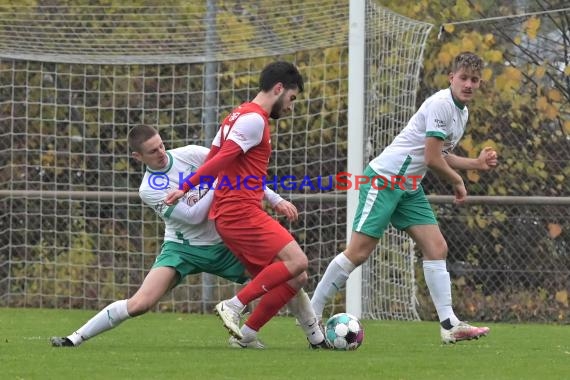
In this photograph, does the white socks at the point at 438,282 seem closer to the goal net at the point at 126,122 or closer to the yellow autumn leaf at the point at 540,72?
the goal net at the point at 126,122

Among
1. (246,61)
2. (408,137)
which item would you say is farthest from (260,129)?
(246,61)

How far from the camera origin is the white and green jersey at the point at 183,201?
731 cm

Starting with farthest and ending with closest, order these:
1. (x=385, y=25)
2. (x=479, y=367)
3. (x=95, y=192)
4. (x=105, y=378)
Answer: (x=95, y=192) < (x=385, y=25) < (x=479, y=367) < (x=105, y=378)

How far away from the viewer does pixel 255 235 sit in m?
7.04

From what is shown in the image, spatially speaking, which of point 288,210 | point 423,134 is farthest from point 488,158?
point 288,210

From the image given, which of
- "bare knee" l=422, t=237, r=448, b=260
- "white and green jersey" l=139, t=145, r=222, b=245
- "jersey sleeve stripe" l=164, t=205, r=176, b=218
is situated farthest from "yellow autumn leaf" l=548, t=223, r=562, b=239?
"jersey sleeve stripe" l=164, t=205, r=176, b=218

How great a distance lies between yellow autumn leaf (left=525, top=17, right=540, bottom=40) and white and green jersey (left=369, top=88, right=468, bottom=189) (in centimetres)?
337

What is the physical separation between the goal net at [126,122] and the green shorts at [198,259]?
3.78 m

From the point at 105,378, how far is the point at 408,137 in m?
3.13

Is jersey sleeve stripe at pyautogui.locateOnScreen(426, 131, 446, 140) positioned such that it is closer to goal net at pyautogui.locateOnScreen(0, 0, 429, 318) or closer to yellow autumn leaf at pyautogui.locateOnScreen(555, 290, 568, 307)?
goal net at pyautogui.locateOnScreen(0, 0, 429, 318)

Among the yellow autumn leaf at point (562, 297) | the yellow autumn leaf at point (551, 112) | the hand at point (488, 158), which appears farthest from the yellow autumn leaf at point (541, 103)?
the hand at point (488, 158)

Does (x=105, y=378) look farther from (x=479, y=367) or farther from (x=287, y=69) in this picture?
(x=287, y=69)

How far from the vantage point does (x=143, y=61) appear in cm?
1204

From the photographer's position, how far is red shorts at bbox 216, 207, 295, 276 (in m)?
7.03
